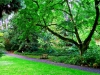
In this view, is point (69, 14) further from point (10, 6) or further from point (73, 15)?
point (10, 6)

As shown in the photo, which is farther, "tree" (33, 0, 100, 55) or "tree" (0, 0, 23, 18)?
"tree" (33, 0, 100, 55)

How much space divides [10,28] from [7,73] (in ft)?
52.9

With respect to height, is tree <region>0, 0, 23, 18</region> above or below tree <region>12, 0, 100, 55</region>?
below

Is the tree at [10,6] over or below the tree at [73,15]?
below

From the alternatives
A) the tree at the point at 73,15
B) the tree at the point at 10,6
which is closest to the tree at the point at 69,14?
the tree at the point at 73,15

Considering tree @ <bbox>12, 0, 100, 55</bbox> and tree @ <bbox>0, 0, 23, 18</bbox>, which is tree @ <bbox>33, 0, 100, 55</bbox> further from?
tree @ <bbox>0, 0, 23, 18</bbox>

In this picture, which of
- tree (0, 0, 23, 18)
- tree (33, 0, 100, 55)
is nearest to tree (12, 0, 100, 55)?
tree (33, 0, 100, 55)

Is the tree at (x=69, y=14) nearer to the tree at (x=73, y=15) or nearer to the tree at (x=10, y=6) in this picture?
the tree at (x=73, y=15)

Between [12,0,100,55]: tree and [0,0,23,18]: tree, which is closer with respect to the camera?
[0,0,23,18]: tree

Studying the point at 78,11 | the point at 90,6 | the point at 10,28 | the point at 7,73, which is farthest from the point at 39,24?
the point at 10,28

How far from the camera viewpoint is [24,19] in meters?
15.8

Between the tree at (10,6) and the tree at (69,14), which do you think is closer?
the tree at (10,6)

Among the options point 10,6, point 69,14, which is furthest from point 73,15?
point 10,6

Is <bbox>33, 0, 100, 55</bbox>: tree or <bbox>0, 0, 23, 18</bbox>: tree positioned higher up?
<bbox>33, 0, 100, 55</bbox>: tree
